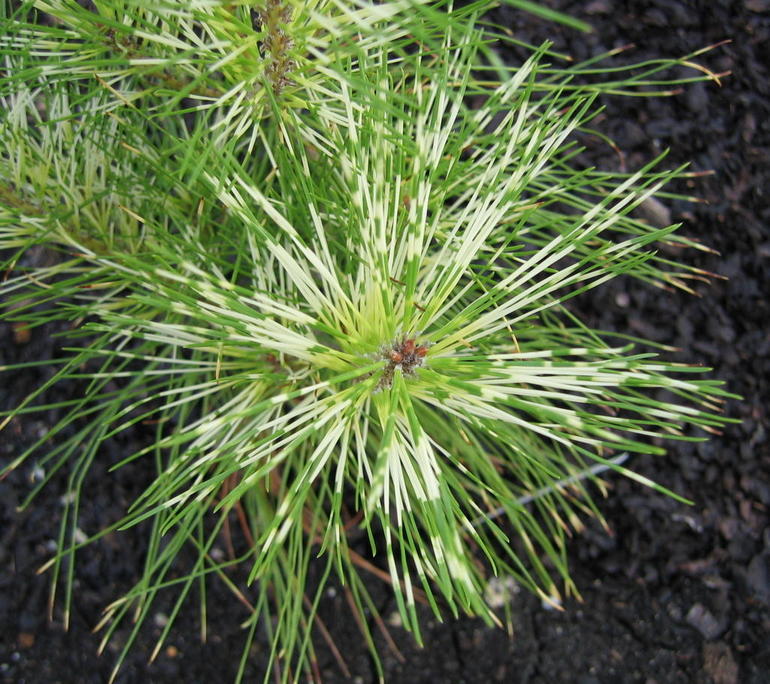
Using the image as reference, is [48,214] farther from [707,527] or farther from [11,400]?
[707,527]

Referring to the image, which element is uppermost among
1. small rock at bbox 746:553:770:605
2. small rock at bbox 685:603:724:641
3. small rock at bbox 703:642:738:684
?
small rock at bbox 746:553:770:605

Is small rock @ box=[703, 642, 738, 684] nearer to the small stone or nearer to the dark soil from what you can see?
the dark soil

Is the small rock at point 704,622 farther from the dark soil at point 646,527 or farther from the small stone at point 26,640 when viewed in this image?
the small stone at point 26,640

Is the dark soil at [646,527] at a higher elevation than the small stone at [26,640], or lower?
higher

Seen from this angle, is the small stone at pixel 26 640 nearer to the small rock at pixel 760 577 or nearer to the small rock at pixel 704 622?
the small rock at pixel 704 622

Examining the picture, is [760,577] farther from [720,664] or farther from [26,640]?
[26,640]

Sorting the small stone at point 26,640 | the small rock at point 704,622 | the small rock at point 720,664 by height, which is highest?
the small rock at point 704,622

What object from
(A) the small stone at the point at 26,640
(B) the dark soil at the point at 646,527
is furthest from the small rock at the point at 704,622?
(A) the small stone at the point at 26,640

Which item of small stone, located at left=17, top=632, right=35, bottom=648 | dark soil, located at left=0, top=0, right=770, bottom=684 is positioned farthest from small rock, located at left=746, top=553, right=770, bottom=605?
small stone, located at left=17, top=632, right=35, bottom=648

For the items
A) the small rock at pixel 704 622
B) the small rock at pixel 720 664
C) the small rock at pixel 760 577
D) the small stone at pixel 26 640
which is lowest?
the small stone at pixel 26 640
